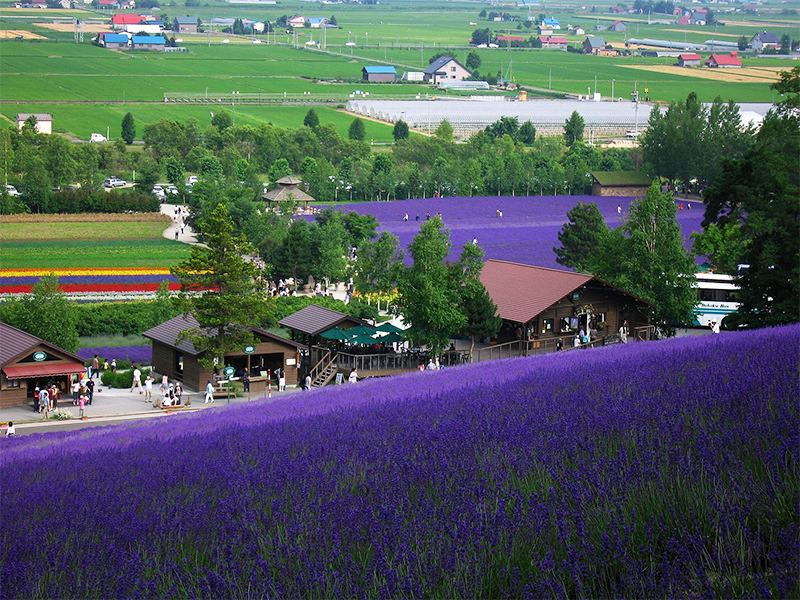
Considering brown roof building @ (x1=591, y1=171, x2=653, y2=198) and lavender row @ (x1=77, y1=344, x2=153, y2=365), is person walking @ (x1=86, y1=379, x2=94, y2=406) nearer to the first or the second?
lavender row @ (x1=77, y1=344, x2=153, y2=365)

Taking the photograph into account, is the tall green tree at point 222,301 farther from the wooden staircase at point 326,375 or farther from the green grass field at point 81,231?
the green grass field at point 81,231

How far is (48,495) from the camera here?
10.6m

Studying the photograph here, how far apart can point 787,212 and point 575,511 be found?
2622 cm

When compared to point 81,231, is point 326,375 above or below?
above

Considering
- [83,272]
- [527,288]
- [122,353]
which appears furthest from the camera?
[83,272]

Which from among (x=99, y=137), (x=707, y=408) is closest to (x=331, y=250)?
(x=707, y=408)

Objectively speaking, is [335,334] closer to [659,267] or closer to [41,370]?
[41,370]

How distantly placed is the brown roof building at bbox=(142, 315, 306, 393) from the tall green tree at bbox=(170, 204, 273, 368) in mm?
500

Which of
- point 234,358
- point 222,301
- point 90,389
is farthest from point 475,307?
point 90,389

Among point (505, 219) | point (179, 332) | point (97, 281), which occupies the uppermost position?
point (179, 332)

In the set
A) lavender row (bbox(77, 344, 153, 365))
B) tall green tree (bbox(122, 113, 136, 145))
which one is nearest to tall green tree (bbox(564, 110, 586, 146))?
tall green tree (bbox(122, 113, 136, 145))

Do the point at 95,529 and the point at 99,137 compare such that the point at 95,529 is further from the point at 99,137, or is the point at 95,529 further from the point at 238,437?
the point at 99,137

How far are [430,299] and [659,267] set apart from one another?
9203mm

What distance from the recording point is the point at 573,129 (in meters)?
124
